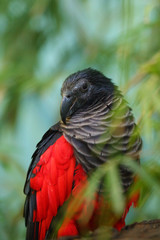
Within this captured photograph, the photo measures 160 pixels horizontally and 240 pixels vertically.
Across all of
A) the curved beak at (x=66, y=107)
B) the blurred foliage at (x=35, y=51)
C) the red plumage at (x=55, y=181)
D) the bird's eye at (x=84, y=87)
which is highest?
the blurred foliage at (x=35, y=51)

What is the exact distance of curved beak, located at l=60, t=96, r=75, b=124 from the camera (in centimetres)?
205

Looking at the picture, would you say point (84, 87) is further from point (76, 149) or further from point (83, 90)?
point (76, 149)

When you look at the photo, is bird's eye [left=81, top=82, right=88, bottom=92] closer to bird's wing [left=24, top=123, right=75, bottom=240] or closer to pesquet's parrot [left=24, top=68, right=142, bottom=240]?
pesquet's parrot [left=24, top=68, right=142, bottom=240]

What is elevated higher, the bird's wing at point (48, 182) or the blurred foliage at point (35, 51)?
the blurred foliage at point (35, 51)

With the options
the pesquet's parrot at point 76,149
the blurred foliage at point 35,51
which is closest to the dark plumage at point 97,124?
the pesquet's parrot at point 76,149

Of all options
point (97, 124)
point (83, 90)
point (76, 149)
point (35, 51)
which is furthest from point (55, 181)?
point (35, 51)

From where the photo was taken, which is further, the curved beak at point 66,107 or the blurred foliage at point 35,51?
the blurred foliage at point 35,51

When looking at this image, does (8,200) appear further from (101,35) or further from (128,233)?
(101,35)

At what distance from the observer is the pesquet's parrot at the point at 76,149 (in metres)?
1.91

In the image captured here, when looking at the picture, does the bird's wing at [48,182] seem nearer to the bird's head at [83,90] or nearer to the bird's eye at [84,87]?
the bird's head at [83,90]

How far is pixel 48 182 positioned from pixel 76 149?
10.0 inches

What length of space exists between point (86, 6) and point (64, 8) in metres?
0.61

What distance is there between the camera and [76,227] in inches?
76.5

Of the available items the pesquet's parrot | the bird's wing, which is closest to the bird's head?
the pesquet's parrot
